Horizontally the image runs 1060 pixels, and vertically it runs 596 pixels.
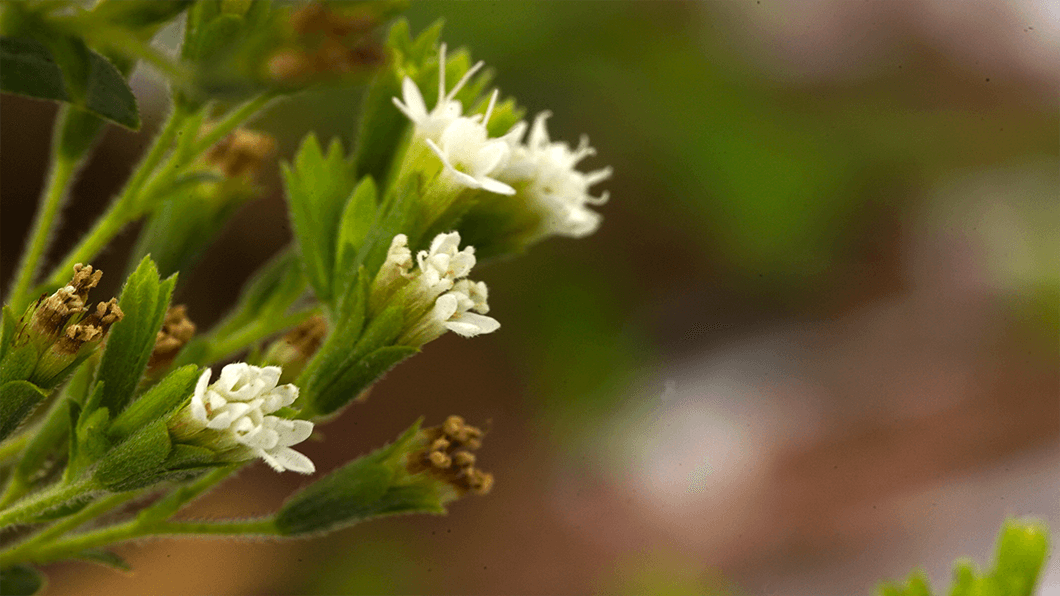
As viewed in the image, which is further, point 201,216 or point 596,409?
point 596,409

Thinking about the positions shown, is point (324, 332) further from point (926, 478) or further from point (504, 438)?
point (926, 478)

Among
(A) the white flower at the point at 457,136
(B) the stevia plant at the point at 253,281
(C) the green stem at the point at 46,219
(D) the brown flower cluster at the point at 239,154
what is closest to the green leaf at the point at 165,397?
(B) the stevia plant at the point at 253,281

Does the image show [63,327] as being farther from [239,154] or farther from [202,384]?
[239,154]

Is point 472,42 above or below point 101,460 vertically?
above

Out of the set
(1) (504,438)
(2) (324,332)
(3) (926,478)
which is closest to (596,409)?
(1) (504,438)

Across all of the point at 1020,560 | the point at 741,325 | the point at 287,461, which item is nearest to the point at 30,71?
the point at 287,461

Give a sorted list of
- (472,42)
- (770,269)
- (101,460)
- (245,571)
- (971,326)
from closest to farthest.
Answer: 1. (101,460)
2. (472,42)
3. (245,571)
4. (770,269)
5. (971,326)

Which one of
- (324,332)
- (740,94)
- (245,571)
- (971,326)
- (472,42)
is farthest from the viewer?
(971,326)
